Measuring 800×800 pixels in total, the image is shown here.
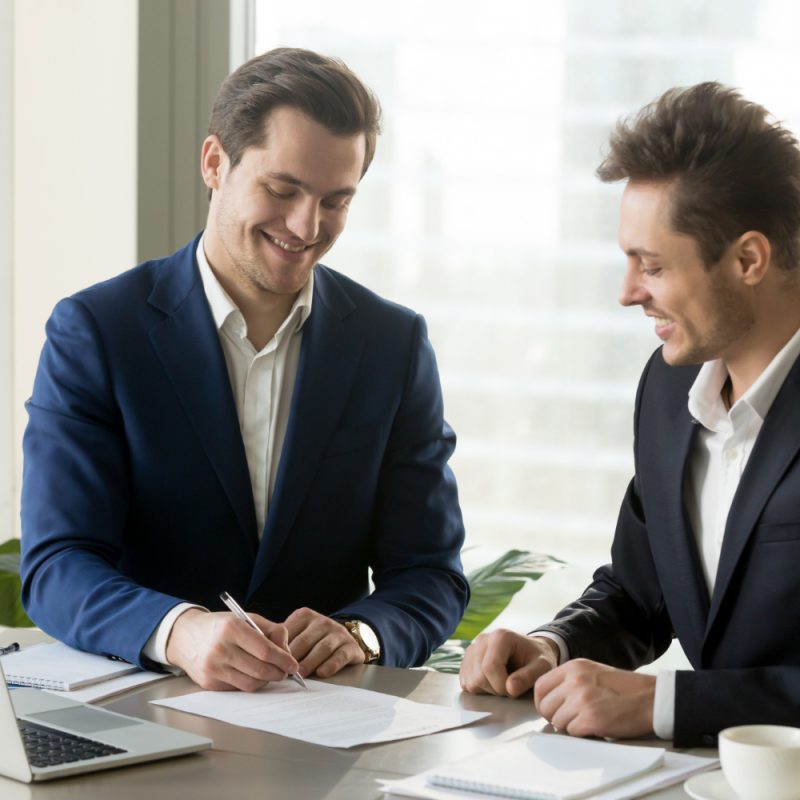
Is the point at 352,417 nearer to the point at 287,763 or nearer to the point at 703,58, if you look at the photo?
the point at 287,763

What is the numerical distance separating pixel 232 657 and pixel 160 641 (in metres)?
0.15

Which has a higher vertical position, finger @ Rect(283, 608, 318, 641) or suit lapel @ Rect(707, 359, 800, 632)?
suit lapel @ Rect(707, 359, 800, 632)

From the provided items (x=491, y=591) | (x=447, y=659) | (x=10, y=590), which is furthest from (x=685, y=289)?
(x=10, y=590)

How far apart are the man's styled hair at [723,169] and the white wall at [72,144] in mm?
1866

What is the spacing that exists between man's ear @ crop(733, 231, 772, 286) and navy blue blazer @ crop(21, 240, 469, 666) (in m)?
0.71

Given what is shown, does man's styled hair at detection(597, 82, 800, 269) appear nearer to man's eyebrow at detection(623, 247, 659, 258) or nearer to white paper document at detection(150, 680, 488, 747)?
man's eyebrow at detection(623, 247, 659, 258)

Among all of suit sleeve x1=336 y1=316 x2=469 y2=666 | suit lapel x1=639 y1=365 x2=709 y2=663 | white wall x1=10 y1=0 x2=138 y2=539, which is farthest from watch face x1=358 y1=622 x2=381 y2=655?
white wall x1=10 y1=0 x2=138 y2=539

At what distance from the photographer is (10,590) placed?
2945mm

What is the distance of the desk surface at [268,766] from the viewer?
4.59 feet

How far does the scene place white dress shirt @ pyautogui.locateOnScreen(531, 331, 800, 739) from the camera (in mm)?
1926

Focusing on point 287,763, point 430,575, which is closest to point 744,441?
point 430,575

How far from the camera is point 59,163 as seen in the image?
11.6 ft

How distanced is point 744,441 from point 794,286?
0.79 feet

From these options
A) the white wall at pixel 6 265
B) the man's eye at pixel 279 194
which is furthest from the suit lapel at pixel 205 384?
the white wall at pixel 6 265
